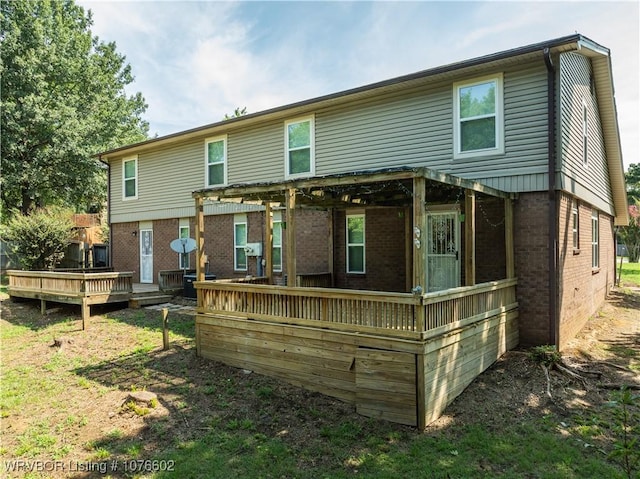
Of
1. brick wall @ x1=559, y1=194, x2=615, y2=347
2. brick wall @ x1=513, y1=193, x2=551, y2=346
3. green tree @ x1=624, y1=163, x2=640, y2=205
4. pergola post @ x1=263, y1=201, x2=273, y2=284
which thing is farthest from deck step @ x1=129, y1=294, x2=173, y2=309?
green tree @ x1=624, y1=163, x2=640, y2=205

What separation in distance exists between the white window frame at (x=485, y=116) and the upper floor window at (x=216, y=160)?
773 cm

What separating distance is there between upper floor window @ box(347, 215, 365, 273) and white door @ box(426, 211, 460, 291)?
2.06 m

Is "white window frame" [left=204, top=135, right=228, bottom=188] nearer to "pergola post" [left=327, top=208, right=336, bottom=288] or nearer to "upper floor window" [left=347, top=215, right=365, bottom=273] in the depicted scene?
"pergola post" [left=327, top=208, right=336, bottom=288]

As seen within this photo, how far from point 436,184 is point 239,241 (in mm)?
8150

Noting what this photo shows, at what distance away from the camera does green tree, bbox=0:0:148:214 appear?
21906 millimetres

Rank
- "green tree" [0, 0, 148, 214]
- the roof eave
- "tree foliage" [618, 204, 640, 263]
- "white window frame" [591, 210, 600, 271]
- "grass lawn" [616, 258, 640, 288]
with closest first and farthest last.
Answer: the roof eave → "white window frame" [591, 210, 600, 271] → "grass lawn" [616, 258, 640, 288] → "green tree" [0, 0, 148, 214] → "tree foliage" [618, 204, 640, 263]

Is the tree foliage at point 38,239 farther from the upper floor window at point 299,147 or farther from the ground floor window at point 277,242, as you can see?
the upper floor window at point 299,147

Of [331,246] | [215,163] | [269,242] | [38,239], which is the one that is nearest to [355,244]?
[331,246]

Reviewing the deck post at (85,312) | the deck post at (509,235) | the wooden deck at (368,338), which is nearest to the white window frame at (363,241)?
the deck post at (509,235)

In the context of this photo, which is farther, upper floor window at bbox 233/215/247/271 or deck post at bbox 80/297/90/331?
upper floor window at bbox 233/215/247/271

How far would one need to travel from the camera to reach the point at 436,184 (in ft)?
24.5

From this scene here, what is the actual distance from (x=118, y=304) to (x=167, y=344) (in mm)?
4890

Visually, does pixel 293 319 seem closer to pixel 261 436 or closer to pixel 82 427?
pixel 261 436

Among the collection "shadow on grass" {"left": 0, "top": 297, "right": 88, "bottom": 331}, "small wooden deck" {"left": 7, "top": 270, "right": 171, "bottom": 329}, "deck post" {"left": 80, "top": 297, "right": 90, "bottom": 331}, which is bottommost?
"shadow on grass" {"left": 0, "top": 297, "right": 88, "bottom": 331}
